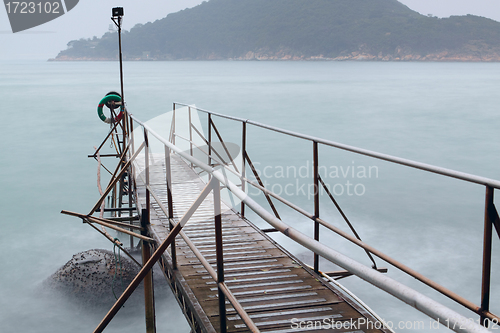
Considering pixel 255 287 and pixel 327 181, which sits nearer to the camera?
pixel 255 287

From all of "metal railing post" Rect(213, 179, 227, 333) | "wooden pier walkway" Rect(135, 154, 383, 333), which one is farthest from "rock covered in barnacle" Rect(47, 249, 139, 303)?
"metal railing post" Rect(213, 179, 227, 333)

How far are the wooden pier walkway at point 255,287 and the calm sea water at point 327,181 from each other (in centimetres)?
474

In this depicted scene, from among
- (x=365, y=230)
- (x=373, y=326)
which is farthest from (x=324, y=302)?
(x=365, y=230)

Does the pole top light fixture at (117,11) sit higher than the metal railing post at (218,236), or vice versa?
the pole top light fixture at (117,11)

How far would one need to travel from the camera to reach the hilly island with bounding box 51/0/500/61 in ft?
328

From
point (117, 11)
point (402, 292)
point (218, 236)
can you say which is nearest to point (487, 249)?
point (218, 236)

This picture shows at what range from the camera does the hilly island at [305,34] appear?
100m

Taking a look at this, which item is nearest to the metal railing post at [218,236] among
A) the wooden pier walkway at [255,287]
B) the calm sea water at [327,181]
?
the wooden pier walkway at [255,287]

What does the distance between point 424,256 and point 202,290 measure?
909cm

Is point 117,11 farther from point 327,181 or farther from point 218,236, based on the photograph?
point 327,181

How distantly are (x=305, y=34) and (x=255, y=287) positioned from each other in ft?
402

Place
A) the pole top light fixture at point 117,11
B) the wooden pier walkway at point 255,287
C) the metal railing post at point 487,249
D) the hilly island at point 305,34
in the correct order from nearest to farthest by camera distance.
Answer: the metal railing post at point 487,249 → the wooden pier walkway at point 255,287 → the pole top light fixture at point 117,11 → the hilly island at point 305,34

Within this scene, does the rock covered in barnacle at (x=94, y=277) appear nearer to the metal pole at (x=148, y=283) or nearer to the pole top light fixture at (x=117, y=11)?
the metal pole at (x=148, y=283)

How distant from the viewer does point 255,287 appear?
322 cm
